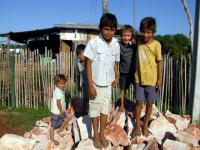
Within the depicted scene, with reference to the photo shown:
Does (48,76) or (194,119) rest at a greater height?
(48,76)

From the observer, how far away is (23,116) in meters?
9.13

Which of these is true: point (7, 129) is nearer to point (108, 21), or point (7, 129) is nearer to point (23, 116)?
point (23, 116)

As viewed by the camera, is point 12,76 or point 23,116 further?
point 12,76

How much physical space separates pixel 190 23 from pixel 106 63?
717 centimetres

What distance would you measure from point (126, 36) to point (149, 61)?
629 mm

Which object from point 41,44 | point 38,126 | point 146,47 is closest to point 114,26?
point 146,47

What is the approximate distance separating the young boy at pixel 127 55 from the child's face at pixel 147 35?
1.33 ft

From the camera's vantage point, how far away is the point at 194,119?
7.31 meters

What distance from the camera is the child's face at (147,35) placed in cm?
556

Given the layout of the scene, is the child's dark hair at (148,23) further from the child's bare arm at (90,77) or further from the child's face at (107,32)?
the child's bare arm at (90,77)

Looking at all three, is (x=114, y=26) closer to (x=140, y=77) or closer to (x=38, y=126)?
(x=140, y=77)

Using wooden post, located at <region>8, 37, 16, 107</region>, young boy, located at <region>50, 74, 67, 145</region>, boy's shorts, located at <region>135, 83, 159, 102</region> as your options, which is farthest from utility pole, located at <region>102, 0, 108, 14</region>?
boy's shorts, located at <region>135, 83, 159, 102</region>

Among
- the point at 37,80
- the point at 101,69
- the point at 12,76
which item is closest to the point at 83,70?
the point at 101,69

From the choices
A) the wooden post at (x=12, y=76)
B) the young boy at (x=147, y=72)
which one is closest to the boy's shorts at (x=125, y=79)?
the young boy at (x=147, y=72)
